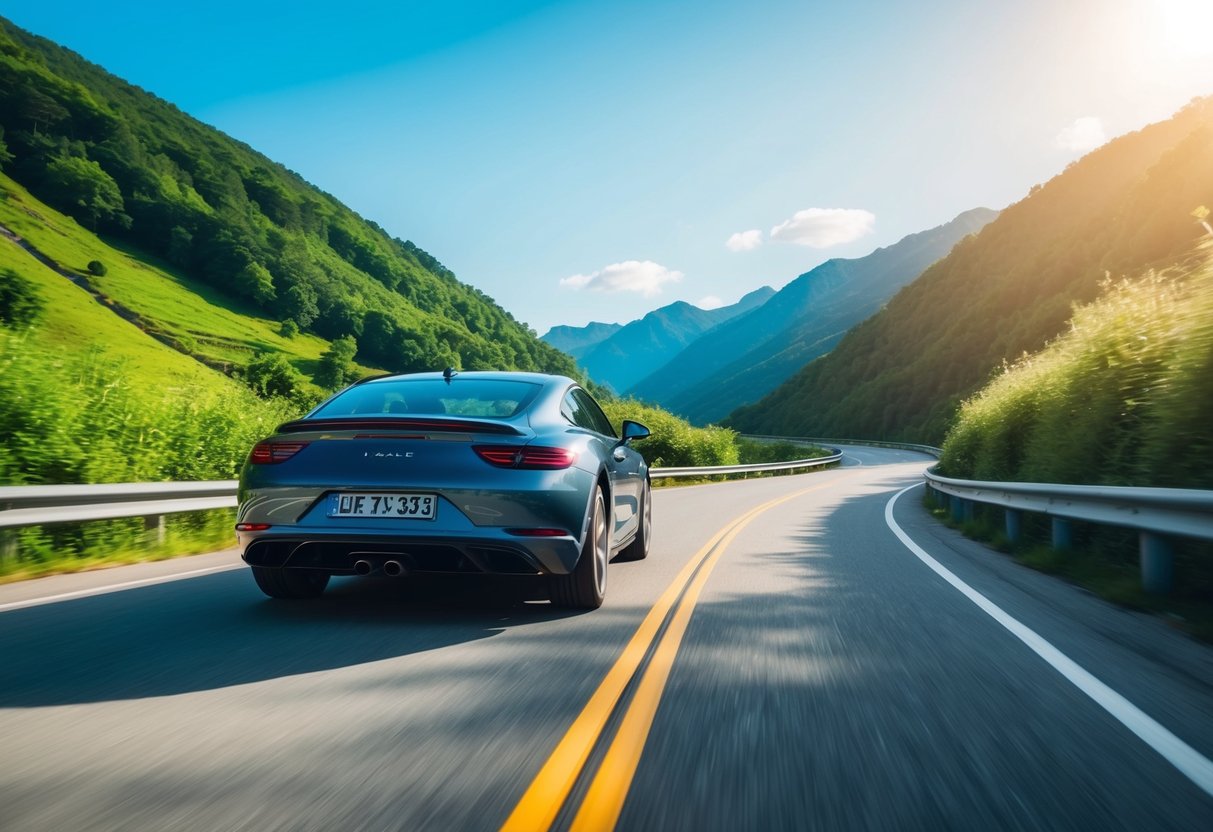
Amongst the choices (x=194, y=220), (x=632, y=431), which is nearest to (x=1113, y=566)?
(x=632, y=431)

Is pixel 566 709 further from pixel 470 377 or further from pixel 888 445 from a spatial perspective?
pixel 888 445

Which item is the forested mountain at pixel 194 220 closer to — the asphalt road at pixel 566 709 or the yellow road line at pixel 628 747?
the asphalt road at pixel 566 709

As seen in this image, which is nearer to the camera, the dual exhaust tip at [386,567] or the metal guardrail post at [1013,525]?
the dual exhaust tip at [386,567]

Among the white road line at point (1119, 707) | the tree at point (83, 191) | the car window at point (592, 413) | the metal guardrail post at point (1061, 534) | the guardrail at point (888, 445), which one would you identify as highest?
the tree at point (83, 191)

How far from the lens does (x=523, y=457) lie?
503cm

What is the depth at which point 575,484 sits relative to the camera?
5.30 m

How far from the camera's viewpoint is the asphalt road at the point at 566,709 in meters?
2.53

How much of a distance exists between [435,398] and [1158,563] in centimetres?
510

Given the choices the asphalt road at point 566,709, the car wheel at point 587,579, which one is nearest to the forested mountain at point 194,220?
the car wheel at point 587,579

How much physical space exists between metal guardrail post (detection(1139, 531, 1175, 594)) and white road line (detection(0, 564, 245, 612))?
274 inches

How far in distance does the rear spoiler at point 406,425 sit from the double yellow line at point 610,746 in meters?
1.41

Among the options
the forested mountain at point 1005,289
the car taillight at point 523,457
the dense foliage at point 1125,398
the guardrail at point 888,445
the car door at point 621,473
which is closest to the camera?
the car taillight at point 523,457

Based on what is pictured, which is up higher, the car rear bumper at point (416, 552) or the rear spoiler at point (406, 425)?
the rear spoiler at point (406, 425)

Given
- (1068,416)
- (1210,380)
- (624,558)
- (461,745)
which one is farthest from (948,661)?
(1068,416)
